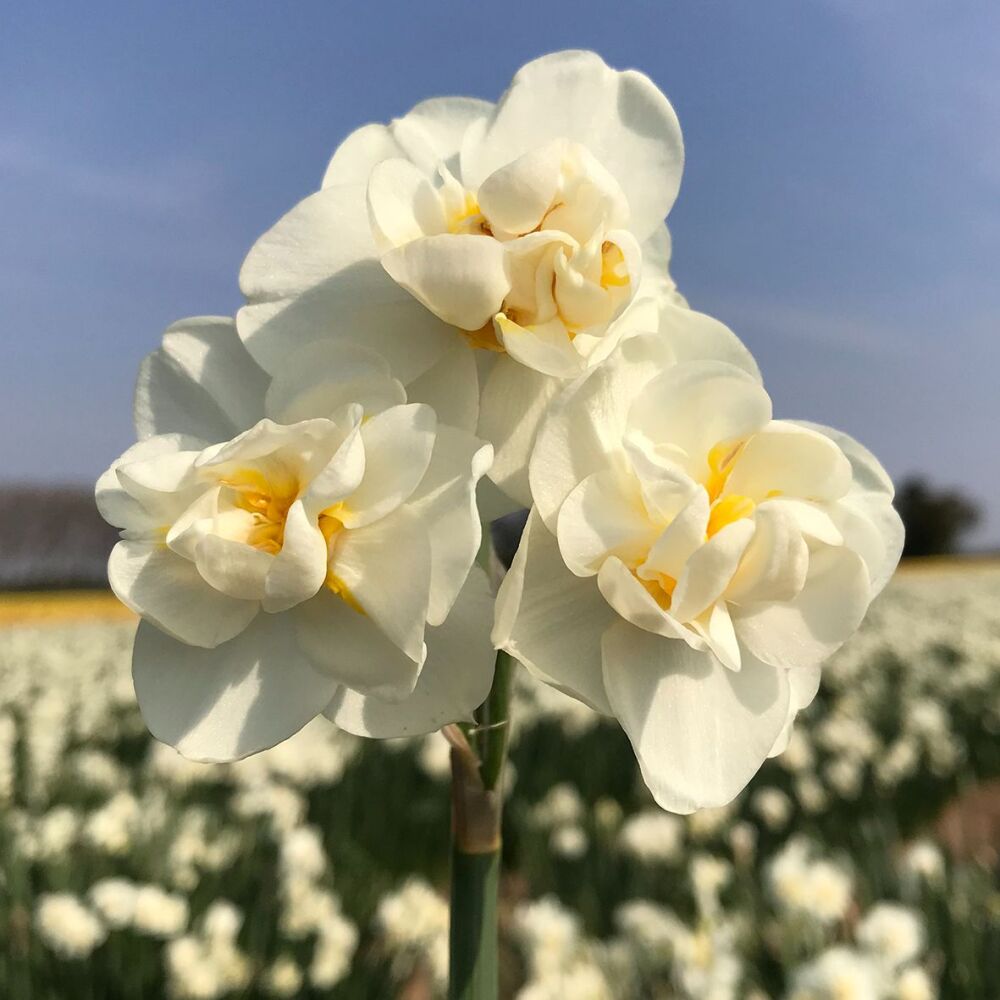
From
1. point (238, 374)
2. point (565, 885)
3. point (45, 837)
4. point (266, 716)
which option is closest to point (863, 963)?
point (565, 885)

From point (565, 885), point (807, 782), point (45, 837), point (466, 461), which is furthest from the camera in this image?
point (807, 782)

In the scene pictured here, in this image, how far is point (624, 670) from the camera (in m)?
0.67

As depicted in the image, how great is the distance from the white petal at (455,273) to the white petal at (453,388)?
0.04 meters

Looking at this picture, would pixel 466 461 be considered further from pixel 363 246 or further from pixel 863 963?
pixel 863 963

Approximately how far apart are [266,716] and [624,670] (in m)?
0.25

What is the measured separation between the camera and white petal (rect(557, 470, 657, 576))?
64cm

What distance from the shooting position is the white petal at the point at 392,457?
0.63m

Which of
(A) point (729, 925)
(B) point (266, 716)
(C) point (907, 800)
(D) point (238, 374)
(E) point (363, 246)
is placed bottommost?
(C) point (907, 800)

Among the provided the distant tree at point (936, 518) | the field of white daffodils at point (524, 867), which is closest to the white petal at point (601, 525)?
the field of white daffodils at point (524, 867)

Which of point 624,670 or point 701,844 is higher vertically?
point 624,670

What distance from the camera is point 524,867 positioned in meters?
2.75

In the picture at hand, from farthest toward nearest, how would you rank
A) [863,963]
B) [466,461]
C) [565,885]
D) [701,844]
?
[701,844]
[565,885]
[863,963]
[466,461]

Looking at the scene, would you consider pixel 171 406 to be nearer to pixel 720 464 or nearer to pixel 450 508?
pixel 450 508

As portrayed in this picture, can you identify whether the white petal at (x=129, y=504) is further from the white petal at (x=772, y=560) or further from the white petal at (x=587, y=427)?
the white petal at (x=772, y=560)
